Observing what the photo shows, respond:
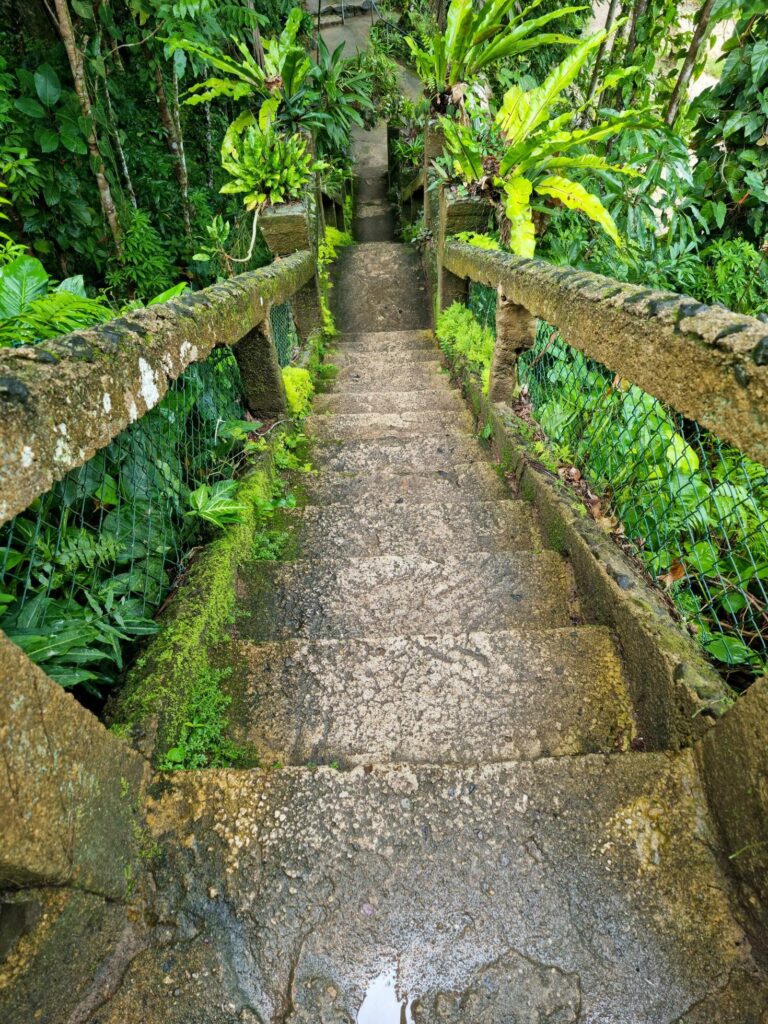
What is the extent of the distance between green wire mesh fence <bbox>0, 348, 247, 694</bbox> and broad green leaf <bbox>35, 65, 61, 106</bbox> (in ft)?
13.3

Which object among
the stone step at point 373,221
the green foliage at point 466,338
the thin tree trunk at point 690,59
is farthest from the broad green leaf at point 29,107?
the stone step at point 373,221

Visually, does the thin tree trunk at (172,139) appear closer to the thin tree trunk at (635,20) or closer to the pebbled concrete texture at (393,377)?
the pebbled concrete texture at (393,377)

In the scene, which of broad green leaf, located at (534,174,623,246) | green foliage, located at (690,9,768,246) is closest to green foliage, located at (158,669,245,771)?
broad green leaf, located at (534,174,623,246)

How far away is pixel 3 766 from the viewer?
848 mm

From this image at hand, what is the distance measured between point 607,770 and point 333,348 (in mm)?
5476

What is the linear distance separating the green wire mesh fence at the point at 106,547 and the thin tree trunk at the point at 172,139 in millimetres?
5388

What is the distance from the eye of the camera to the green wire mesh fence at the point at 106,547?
1.30 meters

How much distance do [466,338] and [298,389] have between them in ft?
5.74

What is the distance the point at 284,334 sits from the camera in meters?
4.44

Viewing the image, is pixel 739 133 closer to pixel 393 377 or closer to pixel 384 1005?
pixel 393 377

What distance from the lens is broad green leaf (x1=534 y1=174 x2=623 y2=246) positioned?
12.5 feet

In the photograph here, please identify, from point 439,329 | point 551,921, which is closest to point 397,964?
point 551,921

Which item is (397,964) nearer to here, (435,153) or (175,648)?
(175,648)

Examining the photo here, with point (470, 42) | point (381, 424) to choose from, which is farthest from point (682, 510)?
point (470, 42)
